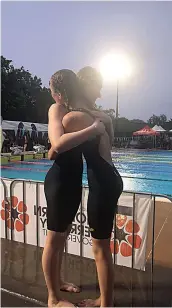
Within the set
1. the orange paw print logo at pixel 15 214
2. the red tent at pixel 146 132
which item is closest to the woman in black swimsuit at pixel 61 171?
the orange paw print logo at pixel 15 214

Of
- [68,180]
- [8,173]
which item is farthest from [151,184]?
[68,180]

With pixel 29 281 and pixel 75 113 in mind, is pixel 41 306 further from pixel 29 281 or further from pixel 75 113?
pixel 75 113

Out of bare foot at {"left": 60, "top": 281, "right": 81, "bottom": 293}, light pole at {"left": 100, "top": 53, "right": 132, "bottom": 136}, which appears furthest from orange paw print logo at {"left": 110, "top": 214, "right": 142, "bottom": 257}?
light pole at {"left": 100, "top": 53, "right": 132, "bottom": 136}

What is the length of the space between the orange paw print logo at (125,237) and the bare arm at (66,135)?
128cm

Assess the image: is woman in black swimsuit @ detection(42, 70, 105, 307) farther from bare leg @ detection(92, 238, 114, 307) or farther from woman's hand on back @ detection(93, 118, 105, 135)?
bare leg @ detection(92, 238, 114, 307)

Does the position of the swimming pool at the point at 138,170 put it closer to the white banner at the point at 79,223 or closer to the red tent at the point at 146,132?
the red tent at the point at 146,132

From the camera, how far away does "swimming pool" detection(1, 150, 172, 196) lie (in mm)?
8641

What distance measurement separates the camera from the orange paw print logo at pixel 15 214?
11.3 feet

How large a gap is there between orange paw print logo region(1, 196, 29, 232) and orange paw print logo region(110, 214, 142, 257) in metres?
1.01

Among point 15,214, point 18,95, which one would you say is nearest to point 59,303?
point 15,214

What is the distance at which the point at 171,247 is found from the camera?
3.50 metres

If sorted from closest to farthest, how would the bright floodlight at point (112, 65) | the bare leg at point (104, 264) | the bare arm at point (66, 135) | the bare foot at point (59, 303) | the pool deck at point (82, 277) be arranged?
the bare arm at point (66, 135), the bare leg at point (104, 264), the bare foot at point (59, 303), the pool deck at point (82, 277), the bright floodlight at point (112, 65)

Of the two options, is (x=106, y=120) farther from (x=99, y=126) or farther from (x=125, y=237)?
(x=125, y=237)

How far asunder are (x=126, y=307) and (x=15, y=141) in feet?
45.6
